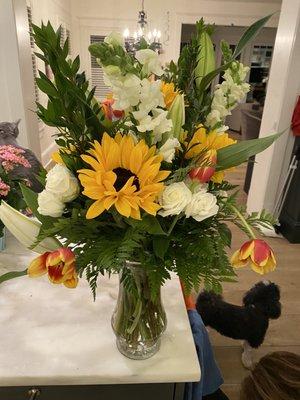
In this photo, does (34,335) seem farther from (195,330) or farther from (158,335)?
(195,330)

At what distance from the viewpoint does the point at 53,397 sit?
783mm

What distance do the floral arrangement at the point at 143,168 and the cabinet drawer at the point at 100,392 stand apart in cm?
35

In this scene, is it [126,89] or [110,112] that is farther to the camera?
[110,112]

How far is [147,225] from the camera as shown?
513mm

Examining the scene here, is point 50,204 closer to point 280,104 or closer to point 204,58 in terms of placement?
point 204,58

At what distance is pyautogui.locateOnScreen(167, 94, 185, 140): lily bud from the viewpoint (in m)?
0.50

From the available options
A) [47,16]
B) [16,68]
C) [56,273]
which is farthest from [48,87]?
[47,16]

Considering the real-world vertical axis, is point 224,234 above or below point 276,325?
above

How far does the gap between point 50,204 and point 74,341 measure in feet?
1.55

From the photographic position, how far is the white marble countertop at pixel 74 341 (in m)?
0.73

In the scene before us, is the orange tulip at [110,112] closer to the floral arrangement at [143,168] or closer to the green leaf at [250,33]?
the floral arrangement at [143,168]

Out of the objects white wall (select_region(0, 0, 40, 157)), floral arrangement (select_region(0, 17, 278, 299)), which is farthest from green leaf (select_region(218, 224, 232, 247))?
white wall (select_region(0, 0, 40, 157))

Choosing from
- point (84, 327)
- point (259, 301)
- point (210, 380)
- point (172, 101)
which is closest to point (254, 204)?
point (259, 301)

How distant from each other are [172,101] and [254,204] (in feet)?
9.20
